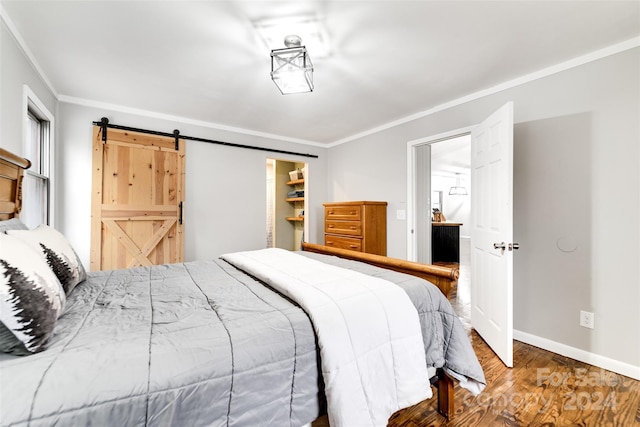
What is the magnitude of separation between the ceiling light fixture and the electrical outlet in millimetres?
2819

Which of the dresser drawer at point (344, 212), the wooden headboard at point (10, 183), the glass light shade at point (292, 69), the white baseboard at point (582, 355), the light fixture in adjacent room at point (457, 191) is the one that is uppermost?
the glass light shade at point (292, 69)

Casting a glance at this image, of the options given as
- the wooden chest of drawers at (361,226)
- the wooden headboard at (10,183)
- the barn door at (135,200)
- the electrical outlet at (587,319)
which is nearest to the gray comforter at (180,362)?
the wooden headboard at (10,183)

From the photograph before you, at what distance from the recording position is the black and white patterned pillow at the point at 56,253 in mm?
1209

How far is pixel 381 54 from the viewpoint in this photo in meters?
2.15

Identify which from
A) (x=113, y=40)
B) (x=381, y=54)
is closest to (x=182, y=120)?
(x=113, y=40)

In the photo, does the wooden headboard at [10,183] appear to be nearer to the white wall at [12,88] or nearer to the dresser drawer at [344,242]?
the white wall at [12,88]

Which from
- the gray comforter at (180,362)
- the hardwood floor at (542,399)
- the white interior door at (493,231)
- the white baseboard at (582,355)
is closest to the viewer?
the gray comforter at (180,362)

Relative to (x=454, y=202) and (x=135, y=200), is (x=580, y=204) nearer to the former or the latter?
(x=135, y=200)

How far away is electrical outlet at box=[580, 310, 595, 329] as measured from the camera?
7.02 feet

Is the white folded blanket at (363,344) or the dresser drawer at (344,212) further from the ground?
the dresser drawer at (344,212)

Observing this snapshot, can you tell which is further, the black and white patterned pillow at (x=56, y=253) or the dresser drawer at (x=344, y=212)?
the dresser drawer at (x=344, y=212)

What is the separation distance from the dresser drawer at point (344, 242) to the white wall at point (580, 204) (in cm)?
175

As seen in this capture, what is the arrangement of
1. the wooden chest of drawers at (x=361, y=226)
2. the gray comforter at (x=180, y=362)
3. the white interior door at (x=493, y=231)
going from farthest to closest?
the wooden chest of drawers at (x=361, y=226) → the white interior door at (x=493, y=231) → the gray comforter at (x=180, y=362)

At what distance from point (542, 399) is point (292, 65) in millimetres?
2743
